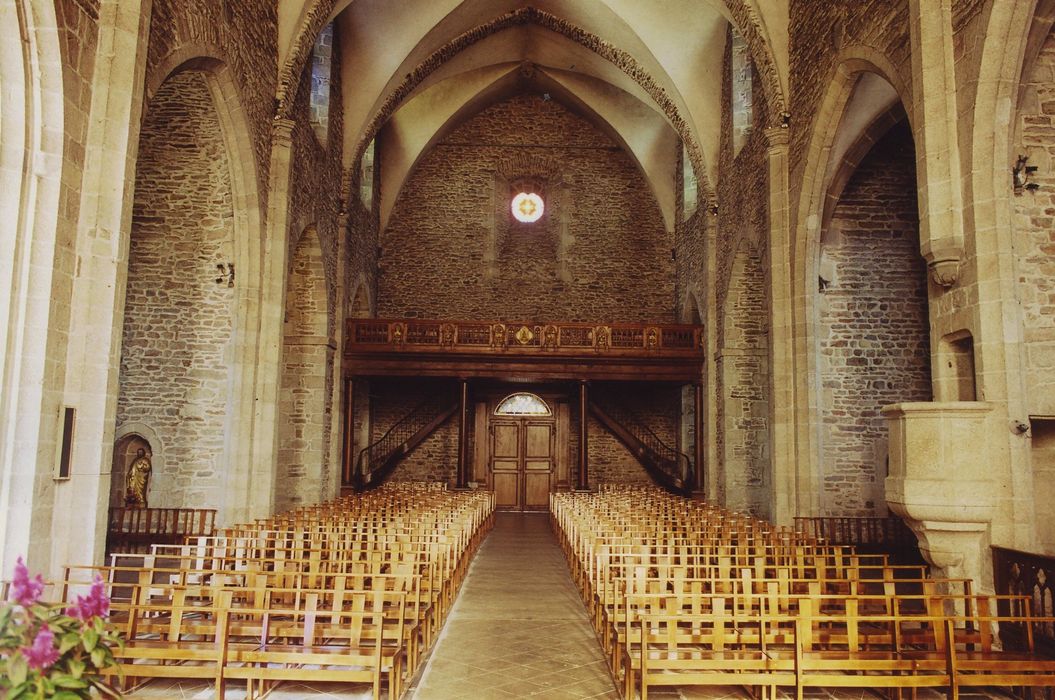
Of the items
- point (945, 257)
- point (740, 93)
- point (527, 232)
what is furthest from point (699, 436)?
point (945, 257)

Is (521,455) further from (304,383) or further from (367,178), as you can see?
(367,178)

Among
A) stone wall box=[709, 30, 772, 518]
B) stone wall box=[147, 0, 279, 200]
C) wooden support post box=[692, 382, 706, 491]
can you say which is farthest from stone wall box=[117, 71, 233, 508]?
wooden support post box=[692, 382, 706, 491]

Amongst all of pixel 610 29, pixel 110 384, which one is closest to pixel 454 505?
pixel 110 384

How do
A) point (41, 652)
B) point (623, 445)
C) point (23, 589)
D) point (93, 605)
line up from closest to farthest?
point (41, 652), point (23, 589), point (93, 605), point (623, 445)

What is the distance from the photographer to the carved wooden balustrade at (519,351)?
1786cm

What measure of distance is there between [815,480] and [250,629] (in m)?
8.74

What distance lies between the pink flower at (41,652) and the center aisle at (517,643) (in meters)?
3.31

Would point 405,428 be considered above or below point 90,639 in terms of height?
above

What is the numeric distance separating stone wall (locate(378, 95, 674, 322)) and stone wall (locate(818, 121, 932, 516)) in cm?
973

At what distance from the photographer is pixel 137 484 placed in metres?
12.6

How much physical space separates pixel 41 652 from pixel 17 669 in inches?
3.8

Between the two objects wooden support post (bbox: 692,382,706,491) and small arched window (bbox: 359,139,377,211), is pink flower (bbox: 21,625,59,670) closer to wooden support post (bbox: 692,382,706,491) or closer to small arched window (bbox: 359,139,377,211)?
wooden support post (bbox: 692,382,706,491)

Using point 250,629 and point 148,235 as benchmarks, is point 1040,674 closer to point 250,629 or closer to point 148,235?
point 250,629

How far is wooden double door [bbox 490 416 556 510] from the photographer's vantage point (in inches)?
864
